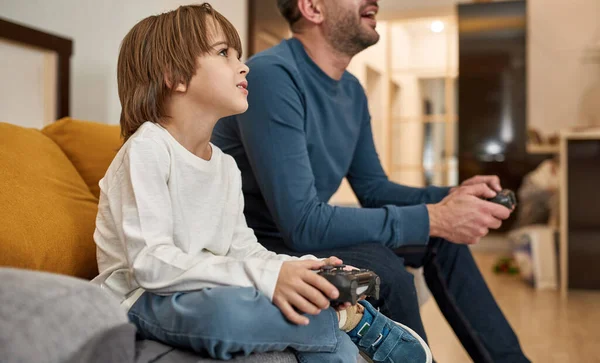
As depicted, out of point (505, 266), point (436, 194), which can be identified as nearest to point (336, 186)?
point (436, 194)

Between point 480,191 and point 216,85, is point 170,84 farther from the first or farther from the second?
point 480,191

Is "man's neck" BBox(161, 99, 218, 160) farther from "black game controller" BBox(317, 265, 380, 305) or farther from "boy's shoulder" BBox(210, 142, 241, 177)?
"black game controller" BBox(317, 265, 380, 305)

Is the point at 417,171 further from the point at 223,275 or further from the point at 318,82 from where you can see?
the point at 223,275

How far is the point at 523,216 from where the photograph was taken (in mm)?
4617

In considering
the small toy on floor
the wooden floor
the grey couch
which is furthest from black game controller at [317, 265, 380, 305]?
the small toy on floor

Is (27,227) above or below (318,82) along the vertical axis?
below

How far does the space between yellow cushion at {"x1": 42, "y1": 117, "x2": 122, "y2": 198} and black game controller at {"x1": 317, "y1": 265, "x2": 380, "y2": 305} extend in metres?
0.73

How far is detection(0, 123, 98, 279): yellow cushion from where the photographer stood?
39.9 inches

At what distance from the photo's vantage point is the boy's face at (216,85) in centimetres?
105

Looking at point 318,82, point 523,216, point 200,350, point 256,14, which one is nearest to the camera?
point 200,350

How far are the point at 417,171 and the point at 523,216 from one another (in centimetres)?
250

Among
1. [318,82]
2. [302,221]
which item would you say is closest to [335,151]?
[318,82]

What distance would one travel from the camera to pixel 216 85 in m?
1.05

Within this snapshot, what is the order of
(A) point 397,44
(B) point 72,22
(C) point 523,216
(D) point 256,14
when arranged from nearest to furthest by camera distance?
(B) point 72,22, (D) point 256,14, (C) point 523,216, (A) point 397,44
